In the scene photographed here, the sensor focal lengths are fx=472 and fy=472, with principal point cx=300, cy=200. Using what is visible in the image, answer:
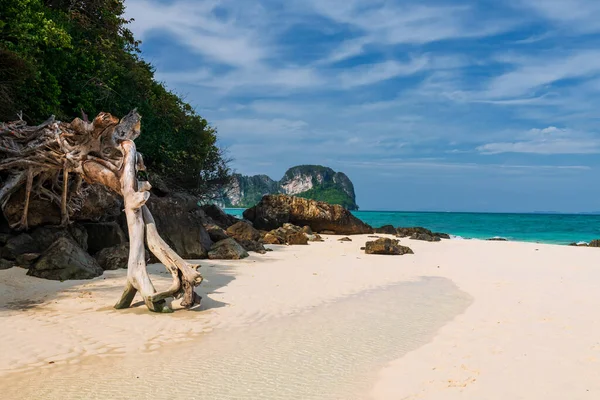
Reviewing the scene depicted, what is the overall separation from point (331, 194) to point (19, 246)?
15287 cm

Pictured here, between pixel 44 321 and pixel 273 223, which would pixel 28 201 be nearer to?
pixel 44 321

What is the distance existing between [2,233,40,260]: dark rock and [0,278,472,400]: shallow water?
24.4ft

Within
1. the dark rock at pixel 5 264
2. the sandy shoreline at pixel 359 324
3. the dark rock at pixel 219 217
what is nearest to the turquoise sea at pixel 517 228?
the dark rock at pixel 219 217

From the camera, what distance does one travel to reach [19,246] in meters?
12.1

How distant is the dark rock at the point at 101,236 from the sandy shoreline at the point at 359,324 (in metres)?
1.95

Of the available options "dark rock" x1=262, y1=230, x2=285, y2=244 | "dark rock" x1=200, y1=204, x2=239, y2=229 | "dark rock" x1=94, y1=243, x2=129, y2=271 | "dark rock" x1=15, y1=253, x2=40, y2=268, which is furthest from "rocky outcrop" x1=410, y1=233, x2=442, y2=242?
"dark rock" x1=15, y1=253, x2=40, y2=268

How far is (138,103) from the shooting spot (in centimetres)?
2017

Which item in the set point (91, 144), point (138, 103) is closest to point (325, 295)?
point (91, 144)

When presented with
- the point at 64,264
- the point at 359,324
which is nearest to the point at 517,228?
the point at 359,324

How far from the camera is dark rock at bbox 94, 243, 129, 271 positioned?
496 inches

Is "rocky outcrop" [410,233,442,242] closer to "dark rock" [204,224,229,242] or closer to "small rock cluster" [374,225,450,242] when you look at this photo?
"small rock cluster" [374,225,450,242]

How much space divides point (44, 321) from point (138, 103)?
559 inches

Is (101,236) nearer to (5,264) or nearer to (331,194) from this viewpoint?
(5,264)

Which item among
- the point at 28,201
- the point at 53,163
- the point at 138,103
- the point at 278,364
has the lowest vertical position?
the point at 278,364
